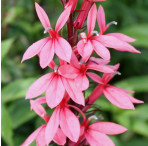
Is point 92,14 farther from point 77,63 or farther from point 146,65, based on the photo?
point 146,65

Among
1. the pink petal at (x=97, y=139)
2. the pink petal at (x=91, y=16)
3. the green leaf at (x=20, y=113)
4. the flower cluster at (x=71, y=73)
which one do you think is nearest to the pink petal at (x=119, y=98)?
the flower cluster at (x=71, y=73)

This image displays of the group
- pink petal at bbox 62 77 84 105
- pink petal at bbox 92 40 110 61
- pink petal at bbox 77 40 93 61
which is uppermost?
pink petal at bbox 77 40 93 61

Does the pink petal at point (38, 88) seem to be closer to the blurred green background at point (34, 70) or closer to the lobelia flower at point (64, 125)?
the lobelia flower at point (64, 125)

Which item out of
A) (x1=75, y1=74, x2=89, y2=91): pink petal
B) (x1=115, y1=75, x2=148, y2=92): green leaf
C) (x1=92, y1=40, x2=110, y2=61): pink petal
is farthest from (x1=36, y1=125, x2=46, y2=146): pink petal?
(x1=115, y1=75, x2=148, y2=92): green leaf

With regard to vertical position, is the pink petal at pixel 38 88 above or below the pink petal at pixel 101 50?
below

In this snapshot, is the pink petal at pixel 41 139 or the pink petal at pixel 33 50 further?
the pink petal at pixel 41 139

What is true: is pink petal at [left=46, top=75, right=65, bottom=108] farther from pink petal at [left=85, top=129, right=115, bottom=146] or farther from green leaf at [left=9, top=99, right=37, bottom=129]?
green leaf at [left=9, top=99, right=37, bottom=129]

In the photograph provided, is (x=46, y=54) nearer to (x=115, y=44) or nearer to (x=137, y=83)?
(x=115, y=44)

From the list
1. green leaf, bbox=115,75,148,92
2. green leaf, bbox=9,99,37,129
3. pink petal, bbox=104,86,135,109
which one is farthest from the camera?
green leaf, bbox=115,75,148,92
